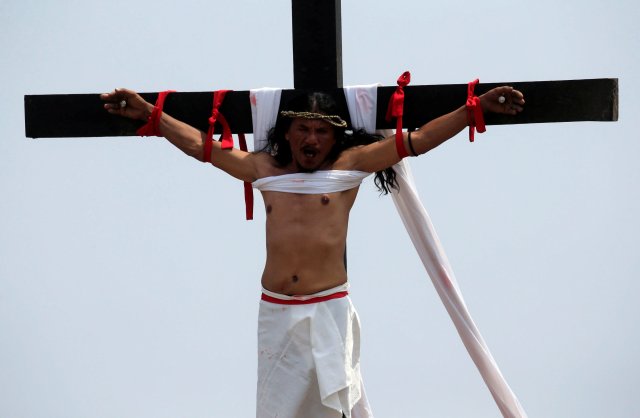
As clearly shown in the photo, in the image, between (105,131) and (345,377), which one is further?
(105,131)

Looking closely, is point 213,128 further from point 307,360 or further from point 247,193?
point 307,360

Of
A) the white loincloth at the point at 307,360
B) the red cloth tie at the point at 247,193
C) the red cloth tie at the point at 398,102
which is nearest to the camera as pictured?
the white loincloth at the point at 307,360

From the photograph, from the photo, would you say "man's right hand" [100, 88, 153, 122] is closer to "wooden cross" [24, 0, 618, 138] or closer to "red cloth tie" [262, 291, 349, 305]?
"wooden cross" [24, 0, 618, 138]

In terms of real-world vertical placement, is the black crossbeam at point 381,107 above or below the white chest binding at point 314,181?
above

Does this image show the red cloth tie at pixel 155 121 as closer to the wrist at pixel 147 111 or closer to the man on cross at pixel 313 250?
the wrist at pixel 147 111

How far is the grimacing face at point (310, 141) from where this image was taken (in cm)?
382

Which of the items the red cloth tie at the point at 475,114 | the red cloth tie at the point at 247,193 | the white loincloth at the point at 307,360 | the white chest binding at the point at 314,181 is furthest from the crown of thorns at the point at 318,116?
the white loincloth at the point at 307,360

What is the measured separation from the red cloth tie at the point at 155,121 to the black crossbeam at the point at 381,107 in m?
0.03

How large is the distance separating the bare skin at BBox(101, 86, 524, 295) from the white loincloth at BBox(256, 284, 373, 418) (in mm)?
55

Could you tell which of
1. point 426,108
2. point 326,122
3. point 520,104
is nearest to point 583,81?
point 520,104

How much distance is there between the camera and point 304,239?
12.5 ft

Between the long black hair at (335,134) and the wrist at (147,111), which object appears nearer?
the long black hair at (335,134)

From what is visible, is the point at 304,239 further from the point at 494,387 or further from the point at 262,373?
the point at 494,387

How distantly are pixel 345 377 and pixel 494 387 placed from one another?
0.52 metres
